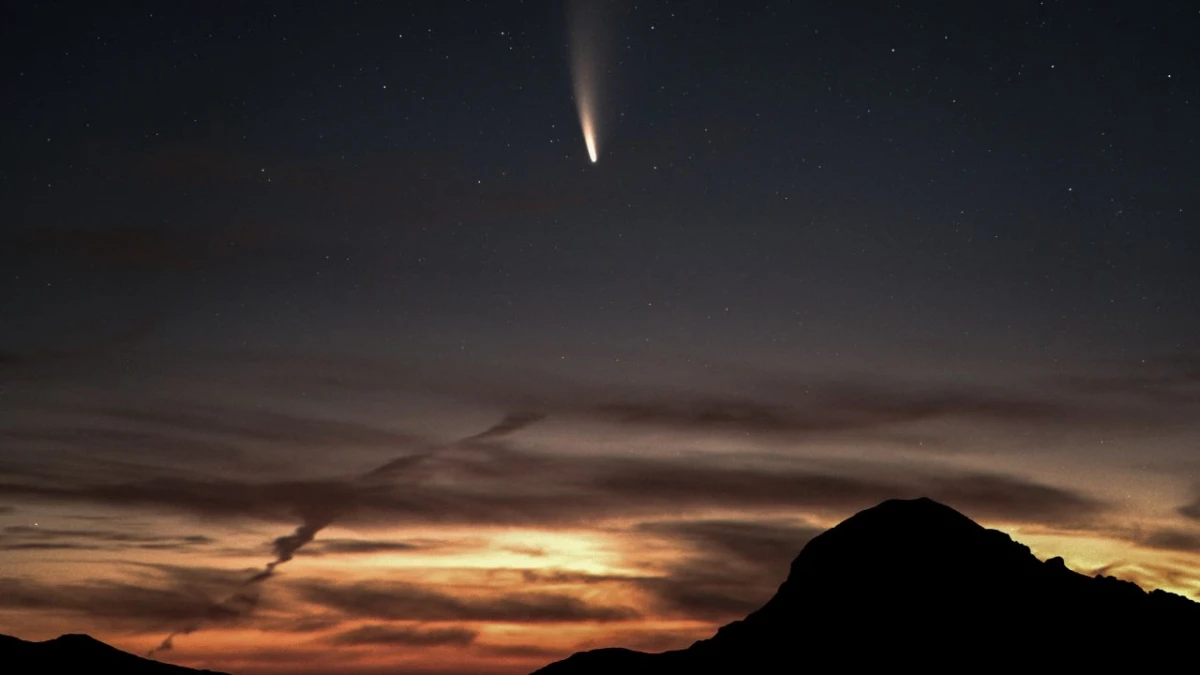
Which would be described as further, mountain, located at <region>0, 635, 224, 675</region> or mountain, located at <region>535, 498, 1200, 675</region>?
mountain, located at <region>0, 635, 224, 675</region>

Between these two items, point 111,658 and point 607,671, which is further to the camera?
point 111,658

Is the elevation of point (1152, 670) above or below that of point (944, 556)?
below

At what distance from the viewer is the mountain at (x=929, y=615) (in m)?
138

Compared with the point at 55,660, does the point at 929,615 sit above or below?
below

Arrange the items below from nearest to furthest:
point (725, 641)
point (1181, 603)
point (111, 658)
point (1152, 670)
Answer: point (1152, 670) → point (1181, 603) → point (725, 641) → point (111, 658)

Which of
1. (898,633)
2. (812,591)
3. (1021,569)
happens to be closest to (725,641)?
(812,591)

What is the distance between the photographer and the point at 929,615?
15588 cm

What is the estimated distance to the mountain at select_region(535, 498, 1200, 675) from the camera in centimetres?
13788

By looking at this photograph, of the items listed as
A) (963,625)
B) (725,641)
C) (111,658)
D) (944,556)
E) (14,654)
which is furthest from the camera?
(111,658)

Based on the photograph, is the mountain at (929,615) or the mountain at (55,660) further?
the mountain at (55,660)

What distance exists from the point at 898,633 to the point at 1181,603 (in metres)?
34.6

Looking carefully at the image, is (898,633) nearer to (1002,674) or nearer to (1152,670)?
(1002,674)

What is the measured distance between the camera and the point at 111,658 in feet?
655

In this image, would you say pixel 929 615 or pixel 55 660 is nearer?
pixel 929 615
